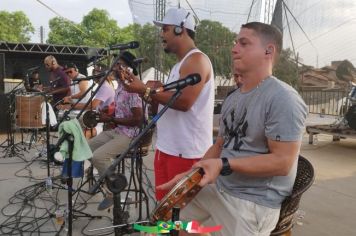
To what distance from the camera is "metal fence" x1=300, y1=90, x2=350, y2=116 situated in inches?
353

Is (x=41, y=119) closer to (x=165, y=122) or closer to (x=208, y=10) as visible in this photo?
(x=208, y=10)

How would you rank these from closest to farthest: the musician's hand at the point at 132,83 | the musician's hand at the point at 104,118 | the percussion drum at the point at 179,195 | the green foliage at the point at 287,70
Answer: the percussion drum at the point at 179,195 → the musician's hand at the point at 132,83 → the musician's hand at the point at 104,118 → the green foliage at the point at 287,70

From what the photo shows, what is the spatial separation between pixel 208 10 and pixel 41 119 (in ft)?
13.8

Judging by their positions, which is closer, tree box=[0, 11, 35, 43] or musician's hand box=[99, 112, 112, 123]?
musician's hand box=[99, 112, 112, 123]

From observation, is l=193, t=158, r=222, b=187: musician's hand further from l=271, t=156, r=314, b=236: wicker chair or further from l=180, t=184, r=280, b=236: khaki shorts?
l=271, t=156, r=314, b=236: wicker chair

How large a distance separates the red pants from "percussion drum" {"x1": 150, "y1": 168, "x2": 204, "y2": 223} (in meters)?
0.98

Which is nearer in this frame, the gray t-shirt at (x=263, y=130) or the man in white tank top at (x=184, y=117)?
the gray t-shirt at (x=263, y=130)

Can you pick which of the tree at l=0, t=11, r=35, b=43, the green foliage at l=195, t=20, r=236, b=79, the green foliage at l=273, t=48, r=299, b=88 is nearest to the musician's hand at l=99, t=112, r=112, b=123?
the green foliage at l=273, t=48, r=299, b=88

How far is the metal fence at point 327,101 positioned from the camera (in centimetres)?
896

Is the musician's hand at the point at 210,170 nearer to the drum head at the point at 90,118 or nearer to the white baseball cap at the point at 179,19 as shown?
the white baseball cap at the point at 179,19

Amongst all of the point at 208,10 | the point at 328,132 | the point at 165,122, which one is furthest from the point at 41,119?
the point at 328,132

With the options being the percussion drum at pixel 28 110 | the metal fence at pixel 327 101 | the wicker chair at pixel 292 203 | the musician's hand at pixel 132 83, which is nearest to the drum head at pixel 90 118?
the musician's hand at pixel 132 83

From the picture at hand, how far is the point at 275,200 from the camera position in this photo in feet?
6.20

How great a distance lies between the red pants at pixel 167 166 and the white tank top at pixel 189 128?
0.12 ft
